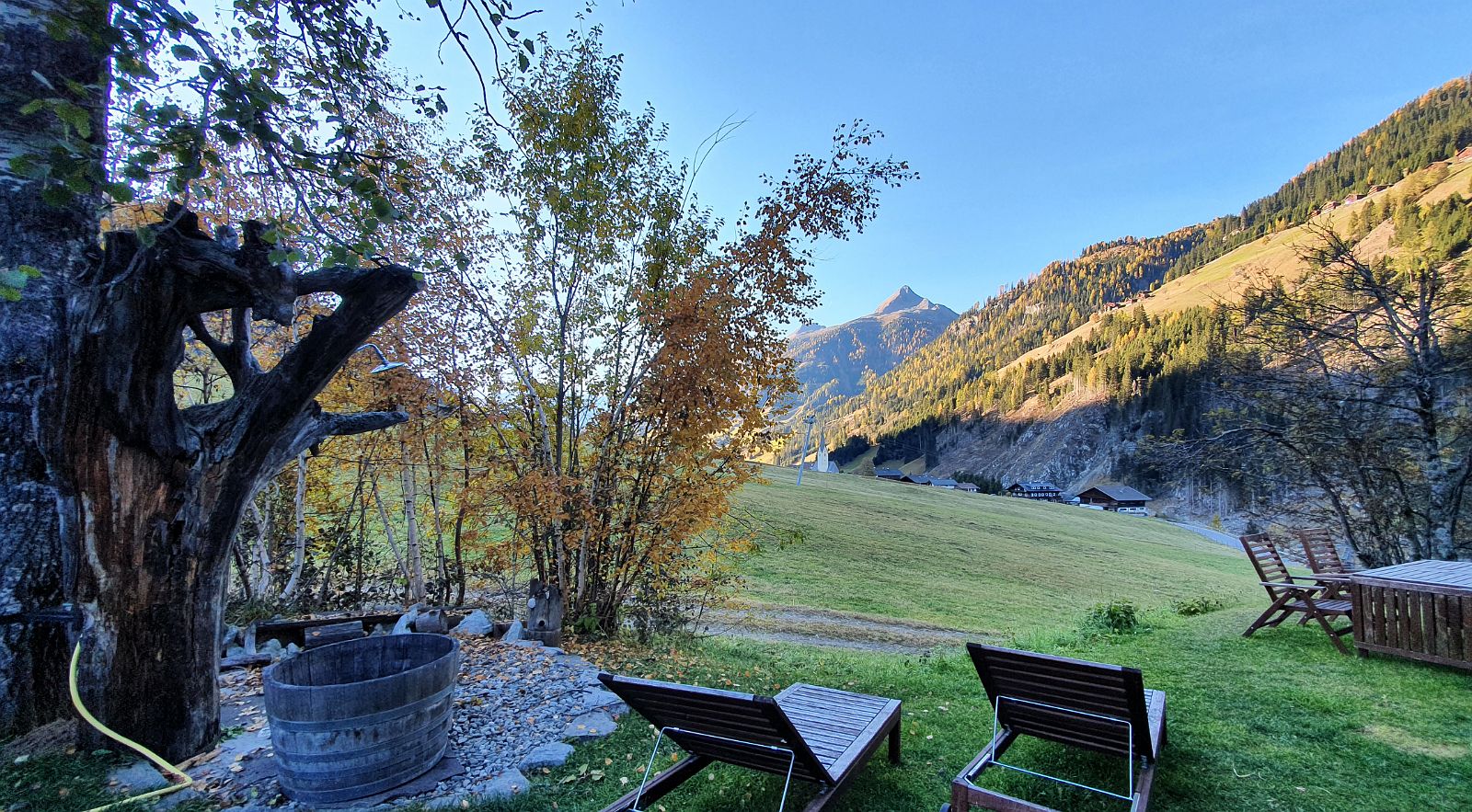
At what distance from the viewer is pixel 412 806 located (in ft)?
11.4

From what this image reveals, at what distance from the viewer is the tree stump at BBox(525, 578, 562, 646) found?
6.96 metres

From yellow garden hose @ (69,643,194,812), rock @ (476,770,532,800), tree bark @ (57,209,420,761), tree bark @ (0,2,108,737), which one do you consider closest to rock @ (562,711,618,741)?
rock @ (476,770,532,800)

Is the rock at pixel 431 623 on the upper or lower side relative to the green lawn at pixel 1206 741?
upper

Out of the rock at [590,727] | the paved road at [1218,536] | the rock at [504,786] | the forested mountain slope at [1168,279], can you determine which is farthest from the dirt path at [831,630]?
the forested mountain slope at [1168,279]

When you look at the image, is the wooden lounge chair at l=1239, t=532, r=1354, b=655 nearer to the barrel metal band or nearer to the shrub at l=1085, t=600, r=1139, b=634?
the shrub at l=1085, t=600, r=1139, b=634

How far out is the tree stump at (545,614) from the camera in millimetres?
6965

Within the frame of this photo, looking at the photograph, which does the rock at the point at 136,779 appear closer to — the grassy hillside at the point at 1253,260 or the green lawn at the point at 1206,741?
the green lawn at the point at 1206,741

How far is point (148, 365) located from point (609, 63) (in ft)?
18.1

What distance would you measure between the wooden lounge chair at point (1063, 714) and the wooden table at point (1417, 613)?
176 inches

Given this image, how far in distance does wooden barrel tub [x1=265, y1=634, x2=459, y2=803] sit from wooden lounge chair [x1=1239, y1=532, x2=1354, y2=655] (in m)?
8.98

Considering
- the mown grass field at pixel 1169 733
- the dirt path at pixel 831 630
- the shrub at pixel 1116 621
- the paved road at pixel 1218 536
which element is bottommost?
the paved road at pixel 1218 536

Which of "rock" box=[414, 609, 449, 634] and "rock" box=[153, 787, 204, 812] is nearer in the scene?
"rock" box=[153, 787, 204, 812]

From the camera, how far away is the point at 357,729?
3.51 meters

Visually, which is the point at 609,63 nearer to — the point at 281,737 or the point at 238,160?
the point at 238,160
